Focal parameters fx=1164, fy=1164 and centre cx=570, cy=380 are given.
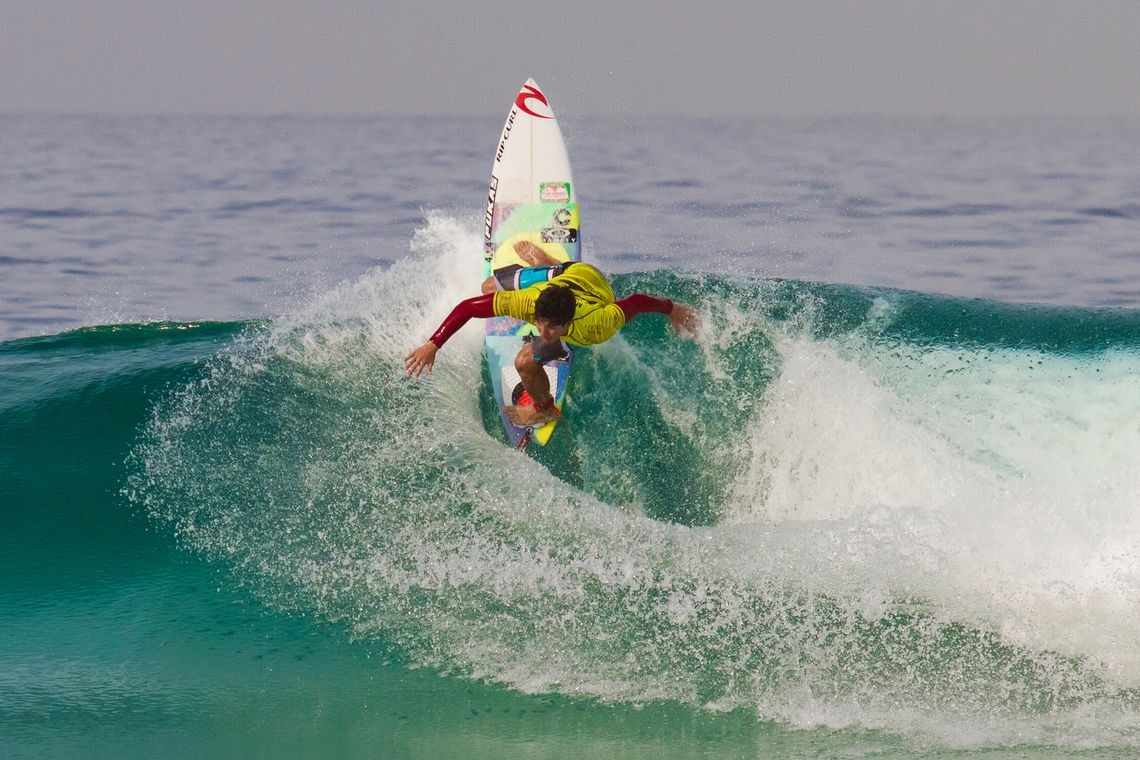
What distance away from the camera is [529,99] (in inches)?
404

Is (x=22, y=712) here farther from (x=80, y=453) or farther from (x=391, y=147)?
(x=391, y=147)

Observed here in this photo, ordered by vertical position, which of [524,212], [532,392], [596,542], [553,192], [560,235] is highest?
[553,192]

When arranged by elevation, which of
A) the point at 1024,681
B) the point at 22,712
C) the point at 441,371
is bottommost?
the point at 22,712

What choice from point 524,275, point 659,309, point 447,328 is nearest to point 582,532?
point 447,328

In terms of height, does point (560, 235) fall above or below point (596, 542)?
above

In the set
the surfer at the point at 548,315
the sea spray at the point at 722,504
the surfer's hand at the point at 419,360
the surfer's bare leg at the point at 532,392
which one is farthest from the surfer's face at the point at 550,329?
the sea spray at the point at 722,504

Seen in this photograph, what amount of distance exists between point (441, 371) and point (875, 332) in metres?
3.77

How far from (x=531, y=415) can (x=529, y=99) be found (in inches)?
127

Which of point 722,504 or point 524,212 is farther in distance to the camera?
point 524,212

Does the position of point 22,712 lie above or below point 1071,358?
below

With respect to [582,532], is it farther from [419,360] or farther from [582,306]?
[582,306]

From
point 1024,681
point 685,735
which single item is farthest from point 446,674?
point 1024,681

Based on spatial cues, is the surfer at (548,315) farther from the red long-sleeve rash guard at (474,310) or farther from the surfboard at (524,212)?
the surfboard at (524,212)

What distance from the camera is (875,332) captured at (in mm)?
10016
